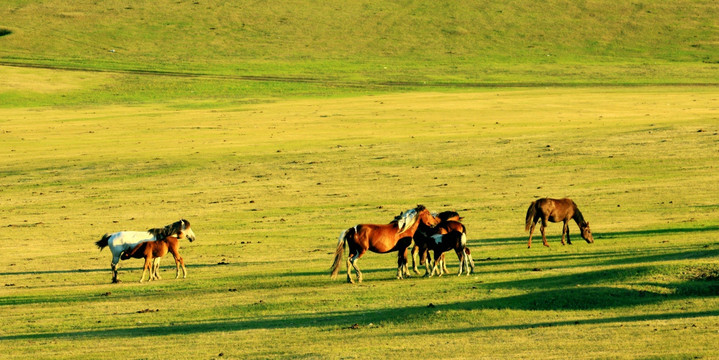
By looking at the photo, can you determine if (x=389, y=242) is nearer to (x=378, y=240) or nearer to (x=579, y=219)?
(x=378, y=240)

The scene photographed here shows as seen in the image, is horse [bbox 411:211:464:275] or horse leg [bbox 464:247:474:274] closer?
horse leg [bbox 464:247:474:274]

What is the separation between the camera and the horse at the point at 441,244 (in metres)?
22.8

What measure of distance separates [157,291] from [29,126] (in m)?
50.0

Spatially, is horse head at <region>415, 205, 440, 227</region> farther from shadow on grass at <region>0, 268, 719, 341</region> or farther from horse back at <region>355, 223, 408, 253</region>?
shadow on grass at <region>0, 268, 719, 341</region>

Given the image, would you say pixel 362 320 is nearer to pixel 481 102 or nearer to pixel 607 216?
pixel 607 216

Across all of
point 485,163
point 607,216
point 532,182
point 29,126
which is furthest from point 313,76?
point 607,216

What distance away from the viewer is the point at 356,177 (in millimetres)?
45125

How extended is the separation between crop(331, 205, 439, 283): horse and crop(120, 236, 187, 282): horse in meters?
4.18

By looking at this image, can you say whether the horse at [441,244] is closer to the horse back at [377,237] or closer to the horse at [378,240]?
the horse at [378,240]

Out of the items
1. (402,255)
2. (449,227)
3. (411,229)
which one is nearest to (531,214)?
(449,227)

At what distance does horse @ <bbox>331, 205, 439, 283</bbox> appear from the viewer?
905 inches

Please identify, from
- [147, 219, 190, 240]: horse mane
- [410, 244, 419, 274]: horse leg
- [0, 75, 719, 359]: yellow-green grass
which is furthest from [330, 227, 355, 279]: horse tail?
[147, 219, 190, 240]: horse mane

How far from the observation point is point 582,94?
82.9m

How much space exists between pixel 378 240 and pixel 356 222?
1014 centimetres
